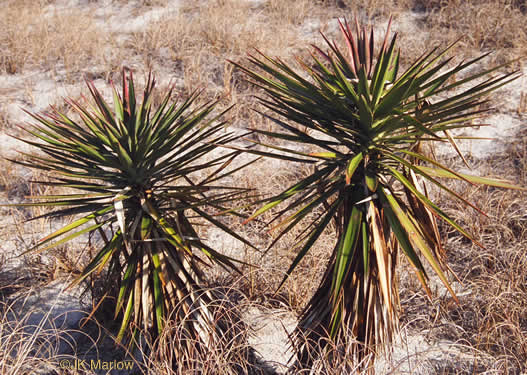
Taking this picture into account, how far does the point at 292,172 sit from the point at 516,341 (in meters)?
2.52

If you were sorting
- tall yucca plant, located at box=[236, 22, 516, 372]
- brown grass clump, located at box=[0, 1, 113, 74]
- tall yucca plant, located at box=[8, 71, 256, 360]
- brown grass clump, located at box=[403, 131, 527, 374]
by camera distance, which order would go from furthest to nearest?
brown grass clump, located at box=[0, 1, 113, 74]
brown grass clump, located at box=[403, 131, 527, 374]
tall yucca plant, located at box=[8, 71, 256, 360]
tall yucca plant, located at box=[236, 22, 516, 372]

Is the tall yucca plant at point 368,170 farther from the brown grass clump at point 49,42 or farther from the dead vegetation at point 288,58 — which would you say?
the brown grass clump at point 49,42

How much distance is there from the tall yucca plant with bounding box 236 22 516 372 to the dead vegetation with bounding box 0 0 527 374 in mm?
798

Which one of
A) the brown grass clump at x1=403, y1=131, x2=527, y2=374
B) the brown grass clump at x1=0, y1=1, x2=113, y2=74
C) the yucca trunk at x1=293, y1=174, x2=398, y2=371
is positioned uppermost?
the brown grass clump at x1=0, y1=1, x2=113, y2=74

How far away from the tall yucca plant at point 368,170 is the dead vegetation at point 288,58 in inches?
31.4

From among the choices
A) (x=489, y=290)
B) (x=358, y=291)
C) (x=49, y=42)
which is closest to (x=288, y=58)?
(x=49, y=42)

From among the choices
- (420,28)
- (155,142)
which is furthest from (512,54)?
(155,142)

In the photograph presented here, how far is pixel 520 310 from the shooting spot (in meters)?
2.56

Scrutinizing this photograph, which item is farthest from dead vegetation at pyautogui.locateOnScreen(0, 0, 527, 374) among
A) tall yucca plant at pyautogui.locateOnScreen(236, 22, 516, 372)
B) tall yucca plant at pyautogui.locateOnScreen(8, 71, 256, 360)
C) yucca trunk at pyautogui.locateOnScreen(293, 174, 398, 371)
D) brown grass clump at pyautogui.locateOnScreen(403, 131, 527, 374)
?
tall yucca plant at pyautogui.locateOnScreen(236, 22, 516, 372)

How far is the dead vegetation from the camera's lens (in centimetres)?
273

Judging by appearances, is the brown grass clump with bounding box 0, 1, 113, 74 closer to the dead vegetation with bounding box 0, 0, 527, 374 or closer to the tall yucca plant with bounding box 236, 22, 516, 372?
the dead vegetation with bounding box 0, 0, 527, 374

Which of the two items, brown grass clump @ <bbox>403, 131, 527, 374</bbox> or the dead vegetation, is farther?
the dead vegetation

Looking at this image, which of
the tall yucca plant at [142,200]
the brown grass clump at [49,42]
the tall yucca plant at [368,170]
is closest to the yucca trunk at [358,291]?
the tall yucca plant at [368,170]

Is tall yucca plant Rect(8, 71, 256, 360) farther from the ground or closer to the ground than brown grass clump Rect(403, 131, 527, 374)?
farther from the ground
